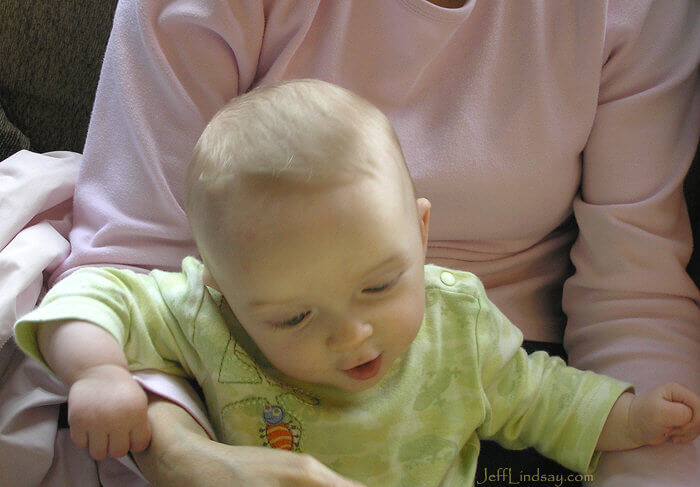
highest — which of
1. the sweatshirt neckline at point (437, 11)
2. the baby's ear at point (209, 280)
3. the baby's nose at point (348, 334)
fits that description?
the sweatshirt neckline at point (437, 11)

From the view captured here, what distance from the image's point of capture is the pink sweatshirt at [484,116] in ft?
3.12

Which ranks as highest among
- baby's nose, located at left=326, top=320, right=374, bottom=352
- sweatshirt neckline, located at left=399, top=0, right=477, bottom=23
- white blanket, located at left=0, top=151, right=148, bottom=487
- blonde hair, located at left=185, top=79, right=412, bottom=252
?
A: sweatshirt neckline, located at left=399, top=0, right=477, bottom=23

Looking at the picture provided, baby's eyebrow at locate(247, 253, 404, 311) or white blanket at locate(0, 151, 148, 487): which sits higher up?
baby's eyebrow at locate(247, 253, 404, 311)

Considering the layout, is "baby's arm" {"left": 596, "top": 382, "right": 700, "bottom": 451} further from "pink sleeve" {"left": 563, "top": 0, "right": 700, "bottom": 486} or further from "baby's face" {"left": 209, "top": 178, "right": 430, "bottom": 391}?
"baby's face" {"left": 209, "top": 178, "right": 430, "bottom": 391}

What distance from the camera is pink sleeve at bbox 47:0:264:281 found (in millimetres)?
937

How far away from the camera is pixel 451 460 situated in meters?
0.84

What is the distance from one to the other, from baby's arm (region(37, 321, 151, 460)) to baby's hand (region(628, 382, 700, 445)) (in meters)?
0.50

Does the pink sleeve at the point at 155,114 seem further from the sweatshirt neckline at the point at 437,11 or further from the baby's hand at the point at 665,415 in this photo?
the baby's hand at the point at 665,415

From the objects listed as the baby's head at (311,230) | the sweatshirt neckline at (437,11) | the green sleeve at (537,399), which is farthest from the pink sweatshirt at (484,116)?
the baby's head at (311,230)

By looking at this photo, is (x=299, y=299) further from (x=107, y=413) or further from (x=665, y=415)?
(x=665, y=415)

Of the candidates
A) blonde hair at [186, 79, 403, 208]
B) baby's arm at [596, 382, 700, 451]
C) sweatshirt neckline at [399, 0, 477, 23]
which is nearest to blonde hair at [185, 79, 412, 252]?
blonde hair at [186, 79, 403, 208]

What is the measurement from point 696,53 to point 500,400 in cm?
49

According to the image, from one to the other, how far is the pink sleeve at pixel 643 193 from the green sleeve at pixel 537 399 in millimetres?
108

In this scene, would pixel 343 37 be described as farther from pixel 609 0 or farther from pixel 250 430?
pixel 250 430
